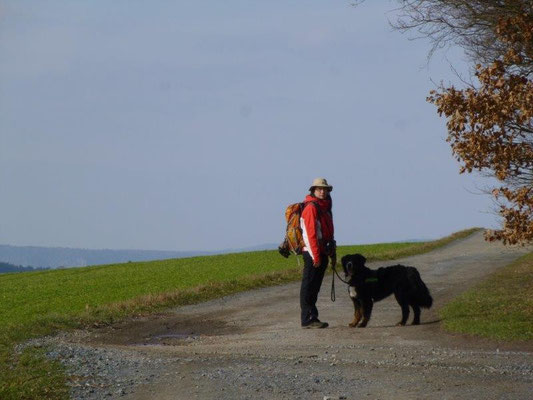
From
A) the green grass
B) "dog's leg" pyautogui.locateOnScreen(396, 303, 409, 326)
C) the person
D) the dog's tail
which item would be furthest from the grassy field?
the green grass

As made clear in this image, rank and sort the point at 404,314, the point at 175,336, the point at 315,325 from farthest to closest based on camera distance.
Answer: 1. the point at 175,336
2. the point at 404,314
3. the point at 315,325

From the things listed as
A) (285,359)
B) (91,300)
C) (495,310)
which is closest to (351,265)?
(285,359)

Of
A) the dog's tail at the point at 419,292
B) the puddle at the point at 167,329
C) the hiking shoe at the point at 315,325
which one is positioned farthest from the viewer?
the puddle at the point at 167,329

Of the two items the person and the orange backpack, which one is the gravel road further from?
the orange backpack

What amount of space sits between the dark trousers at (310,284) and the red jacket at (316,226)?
200mm

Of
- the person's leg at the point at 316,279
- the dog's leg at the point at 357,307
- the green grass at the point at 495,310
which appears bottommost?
the green grass at the point at 495,310

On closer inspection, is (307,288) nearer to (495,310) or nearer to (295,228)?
(295,228)

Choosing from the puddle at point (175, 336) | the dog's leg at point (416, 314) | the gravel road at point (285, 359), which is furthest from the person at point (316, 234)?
the puddle at point (175, 336)

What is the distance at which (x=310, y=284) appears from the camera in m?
16.2

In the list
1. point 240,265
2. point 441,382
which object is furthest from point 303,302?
point 240,265

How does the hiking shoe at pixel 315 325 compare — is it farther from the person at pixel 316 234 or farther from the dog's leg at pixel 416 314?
the dog's leg at pixel 416 314

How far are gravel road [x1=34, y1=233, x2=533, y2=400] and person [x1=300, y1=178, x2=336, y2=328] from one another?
0.90 m

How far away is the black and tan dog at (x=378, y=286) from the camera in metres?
15.9

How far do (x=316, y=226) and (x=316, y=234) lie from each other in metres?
0.13
